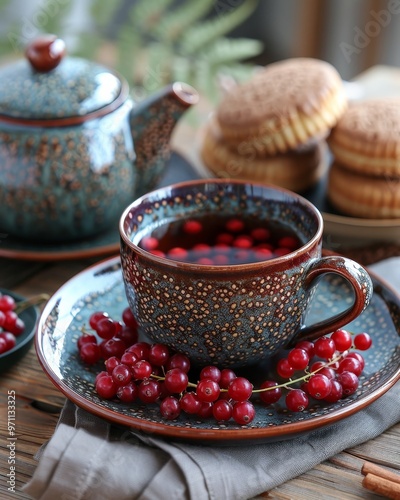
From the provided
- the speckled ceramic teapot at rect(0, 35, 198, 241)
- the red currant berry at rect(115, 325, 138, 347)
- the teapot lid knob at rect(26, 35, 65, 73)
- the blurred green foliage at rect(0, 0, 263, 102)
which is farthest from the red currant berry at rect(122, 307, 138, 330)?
the blurred green foliage at rect(0, 0, 263, 102)

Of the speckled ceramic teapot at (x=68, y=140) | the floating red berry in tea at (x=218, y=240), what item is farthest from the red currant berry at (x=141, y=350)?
the speckled ceramic teapot at (x=68, y=140)

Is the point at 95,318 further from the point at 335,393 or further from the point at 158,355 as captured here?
the point at 335,393

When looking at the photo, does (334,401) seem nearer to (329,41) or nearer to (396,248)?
(396,248)

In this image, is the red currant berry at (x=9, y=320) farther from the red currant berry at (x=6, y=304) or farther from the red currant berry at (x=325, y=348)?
the red currant berry at (x=325, y=348)

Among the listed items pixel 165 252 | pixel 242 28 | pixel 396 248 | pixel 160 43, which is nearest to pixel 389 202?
pixel 396 248

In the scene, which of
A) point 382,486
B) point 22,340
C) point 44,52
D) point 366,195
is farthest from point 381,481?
point 44,52

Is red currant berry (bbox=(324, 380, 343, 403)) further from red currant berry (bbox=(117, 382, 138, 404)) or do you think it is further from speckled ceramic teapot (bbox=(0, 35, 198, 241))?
speckled ceramic teapot (bbox=(0, 35, 198, 241))

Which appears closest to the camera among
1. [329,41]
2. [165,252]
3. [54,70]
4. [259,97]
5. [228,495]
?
[228,495]
